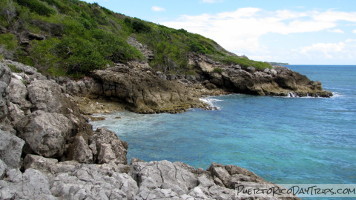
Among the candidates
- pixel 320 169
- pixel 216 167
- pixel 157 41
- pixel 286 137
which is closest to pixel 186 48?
pixel 157 41

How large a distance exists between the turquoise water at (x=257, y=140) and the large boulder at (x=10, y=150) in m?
10.3

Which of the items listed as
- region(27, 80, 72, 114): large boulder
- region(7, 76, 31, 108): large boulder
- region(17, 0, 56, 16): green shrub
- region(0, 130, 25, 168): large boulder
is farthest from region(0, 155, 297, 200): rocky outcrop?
region(17, 0, 56, 16): green shrub

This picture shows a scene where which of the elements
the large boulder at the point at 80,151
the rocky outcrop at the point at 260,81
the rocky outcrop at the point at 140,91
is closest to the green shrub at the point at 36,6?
the rocky outcrop at the point at 140,91

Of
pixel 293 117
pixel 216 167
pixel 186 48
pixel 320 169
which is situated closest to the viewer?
pixel 216 167

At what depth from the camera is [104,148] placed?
706 inches

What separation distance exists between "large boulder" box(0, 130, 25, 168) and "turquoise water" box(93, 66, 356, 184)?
10.3 m

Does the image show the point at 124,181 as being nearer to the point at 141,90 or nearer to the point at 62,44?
the point at 141,90

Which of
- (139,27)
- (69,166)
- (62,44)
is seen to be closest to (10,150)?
(69,166)

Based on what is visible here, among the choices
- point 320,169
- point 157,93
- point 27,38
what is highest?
point 27,38

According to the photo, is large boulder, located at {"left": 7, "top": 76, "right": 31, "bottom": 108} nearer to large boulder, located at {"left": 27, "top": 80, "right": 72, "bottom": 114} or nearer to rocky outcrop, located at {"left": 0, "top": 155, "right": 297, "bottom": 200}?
large boulder, located at {"left": 27, "top": 80, "right": 72, "bottom": 114}

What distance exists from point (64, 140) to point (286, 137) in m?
22.4

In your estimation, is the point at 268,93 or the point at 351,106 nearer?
the point at 351,106

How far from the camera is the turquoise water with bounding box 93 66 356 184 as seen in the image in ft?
74.7

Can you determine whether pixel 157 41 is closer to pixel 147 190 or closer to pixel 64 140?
pixel 64 140
